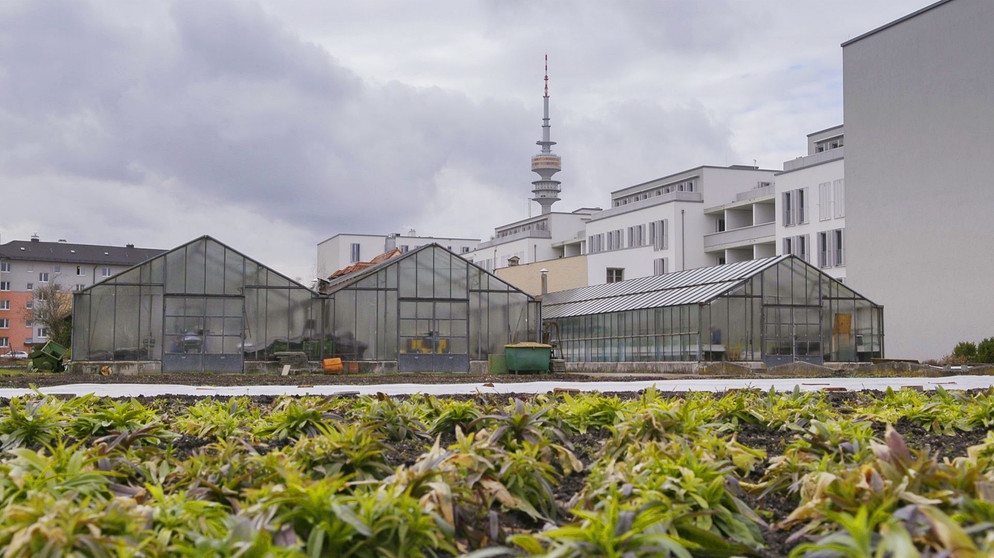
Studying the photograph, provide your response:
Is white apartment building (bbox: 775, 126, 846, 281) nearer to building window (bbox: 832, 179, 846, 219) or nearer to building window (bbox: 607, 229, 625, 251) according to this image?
building window (bbox: 832, 179, 846, 219)

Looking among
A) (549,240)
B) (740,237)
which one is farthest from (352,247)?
(740,237)

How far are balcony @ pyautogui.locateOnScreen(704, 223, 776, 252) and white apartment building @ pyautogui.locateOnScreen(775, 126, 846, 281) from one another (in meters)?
1.99

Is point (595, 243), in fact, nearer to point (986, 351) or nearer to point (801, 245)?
point (801, 245)

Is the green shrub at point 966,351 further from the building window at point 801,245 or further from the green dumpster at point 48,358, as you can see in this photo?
the green dumpster at point 48,358

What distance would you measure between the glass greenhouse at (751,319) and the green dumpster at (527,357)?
503 cm

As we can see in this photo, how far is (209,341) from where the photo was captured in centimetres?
3086

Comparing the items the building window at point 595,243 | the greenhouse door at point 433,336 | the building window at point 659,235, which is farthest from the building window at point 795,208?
the greenhouse door at point 433,336

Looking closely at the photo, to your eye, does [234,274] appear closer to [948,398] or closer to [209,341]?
[209,341]

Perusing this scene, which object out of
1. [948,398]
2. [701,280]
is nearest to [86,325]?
[701,280]

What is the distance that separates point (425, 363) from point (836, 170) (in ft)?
80.6

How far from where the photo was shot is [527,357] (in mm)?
29172

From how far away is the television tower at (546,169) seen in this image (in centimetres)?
12850

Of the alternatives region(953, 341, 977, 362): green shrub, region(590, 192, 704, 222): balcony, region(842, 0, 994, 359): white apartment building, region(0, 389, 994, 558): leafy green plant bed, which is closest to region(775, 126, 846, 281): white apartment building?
region(842, 0, 994, 359): white apartment building

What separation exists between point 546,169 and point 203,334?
101050 millimetres
